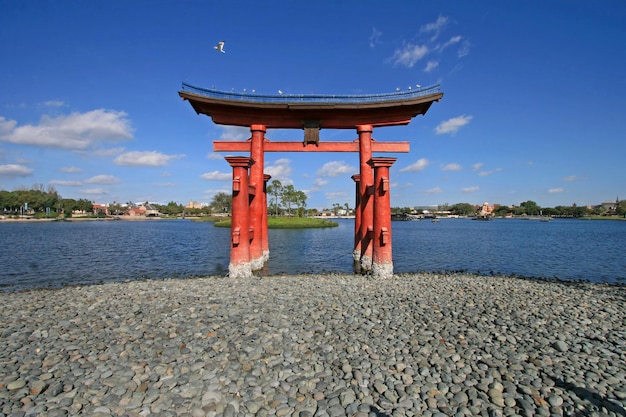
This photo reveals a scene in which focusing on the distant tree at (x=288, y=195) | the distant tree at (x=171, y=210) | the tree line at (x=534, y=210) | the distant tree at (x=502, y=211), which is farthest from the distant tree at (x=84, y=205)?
the distant tree at (x=502, y=211)

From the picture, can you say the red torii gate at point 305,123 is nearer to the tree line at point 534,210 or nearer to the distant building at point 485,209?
the tree line at point 534,210

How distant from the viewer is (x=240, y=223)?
12742 mm

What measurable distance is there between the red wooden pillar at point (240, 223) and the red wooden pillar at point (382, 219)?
17.0 feet

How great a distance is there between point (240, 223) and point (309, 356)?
8.02 m

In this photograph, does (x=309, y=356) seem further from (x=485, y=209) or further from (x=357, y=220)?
(x=485, y=209)

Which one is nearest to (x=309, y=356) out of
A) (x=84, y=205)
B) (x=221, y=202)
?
(x=221, y=202)

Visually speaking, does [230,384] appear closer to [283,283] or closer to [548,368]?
[548,368]

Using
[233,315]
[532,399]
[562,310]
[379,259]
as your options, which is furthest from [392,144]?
[532,399]

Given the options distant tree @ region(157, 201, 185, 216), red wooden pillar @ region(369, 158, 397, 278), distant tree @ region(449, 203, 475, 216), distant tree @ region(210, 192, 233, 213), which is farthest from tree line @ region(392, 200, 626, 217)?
red wooden pillar @ region(369, 158, 397, 278)

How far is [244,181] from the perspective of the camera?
12.5 m

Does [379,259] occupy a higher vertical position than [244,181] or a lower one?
lower

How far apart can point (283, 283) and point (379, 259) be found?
13.9 ft

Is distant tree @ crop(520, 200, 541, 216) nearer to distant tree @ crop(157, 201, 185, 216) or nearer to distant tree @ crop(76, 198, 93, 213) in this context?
distant tree @ crop(157, 201, 185, 216)

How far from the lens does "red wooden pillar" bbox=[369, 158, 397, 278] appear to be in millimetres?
12875
